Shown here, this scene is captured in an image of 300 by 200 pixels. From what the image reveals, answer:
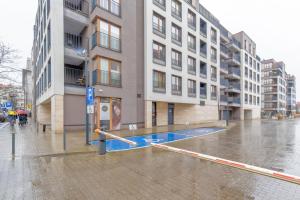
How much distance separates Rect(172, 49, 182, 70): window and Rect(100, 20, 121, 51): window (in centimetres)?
891

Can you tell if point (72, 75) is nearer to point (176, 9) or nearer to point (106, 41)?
point (106, 41)

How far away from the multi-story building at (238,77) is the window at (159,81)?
17.9m

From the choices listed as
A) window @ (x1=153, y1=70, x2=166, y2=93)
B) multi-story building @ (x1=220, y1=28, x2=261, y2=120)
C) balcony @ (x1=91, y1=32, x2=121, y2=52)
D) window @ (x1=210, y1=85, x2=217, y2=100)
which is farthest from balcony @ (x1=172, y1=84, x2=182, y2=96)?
multi-story building @ (x1=220, y1=28, x2=261, y2=120)

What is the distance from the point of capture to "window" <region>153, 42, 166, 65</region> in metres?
21.8

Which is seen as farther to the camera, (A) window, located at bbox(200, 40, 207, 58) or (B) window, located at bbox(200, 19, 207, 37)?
(B) window, located at bbox(200, 19, 207, 37)

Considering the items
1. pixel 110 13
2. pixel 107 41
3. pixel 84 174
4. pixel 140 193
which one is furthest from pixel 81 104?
pixel 140 193

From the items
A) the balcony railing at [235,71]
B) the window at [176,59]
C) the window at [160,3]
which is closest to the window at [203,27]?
the window at [176,59]

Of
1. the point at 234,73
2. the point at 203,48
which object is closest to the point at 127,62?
the point at 203,48

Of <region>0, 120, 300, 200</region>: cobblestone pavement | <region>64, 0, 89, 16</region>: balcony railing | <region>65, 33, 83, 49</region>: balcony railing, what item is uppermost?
<region>64, 0, 89, 16</region>: balcony railing

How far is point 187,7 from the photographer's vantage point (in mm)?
26812

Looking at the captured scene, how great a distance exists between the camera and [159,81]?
22.2 m

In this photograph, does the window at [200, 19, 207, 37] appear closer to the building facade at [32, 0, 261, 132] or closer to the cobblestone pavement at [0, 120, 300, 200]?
the building facade at [32, 0, 261, 132]

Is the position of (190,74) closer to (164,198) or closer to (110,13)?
(110,13)

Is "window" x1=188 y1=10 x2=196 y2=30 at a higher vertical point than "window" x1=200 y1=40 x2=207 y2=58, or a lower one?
higher
